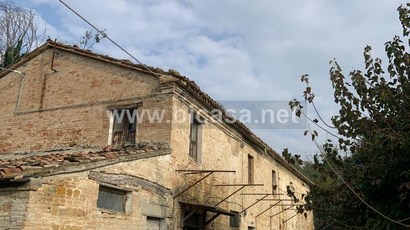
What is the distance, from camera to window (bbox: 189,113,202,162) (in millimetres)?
11231

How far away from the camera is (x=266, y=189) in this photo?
16.9 m

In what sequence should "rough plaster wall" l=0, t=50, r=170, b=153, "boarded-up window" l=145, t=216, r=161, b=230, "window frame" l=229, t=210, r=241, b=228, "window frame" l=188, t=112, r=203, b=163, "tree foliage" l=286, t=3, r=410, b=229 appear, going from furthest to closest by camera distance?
"window frame" l=229, t=210, r=241, b=228, "window frame" l=188, t=112, r=203, b=163, "rough plaster wall" l=0, t=50, r=170, b=153, "boarded-up window" l=145, t=216, r=161, b=230, "tree foliage" l=286, t=3, r=410, b=229

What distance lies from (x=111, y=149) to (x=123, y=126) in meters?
1.93

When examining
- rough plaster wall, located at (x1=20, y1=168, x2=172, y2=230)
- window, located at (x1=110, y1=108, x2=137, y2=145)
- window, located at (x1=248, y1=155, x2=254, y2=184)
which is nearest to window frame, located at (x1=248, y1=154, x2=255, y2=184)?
window, located at (x1=248, y1=155, x2=254, y2=184)

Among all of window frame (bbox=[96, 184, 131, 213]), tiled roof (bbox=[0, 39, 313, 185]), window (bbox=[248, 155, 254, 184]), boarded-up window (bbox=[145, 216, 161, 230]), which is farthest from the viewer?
window (bbox=[248, 155, 254, 184])

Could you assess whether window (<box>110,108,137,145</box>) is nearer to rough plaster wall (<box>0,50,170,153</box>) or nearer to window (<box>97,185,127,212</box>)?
rough plaster wall (<box>0,50,170,153</box>)

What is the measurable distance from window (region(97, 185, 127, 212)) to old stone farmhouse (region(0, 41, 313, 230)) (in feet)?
0.07

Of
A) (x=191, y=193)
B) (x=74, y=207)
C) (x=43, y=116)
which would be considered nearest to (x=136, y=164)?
(x=74, y=207)

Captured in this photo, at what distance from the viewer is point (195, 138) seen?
11578 millimetres

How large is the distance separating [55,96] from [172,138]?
13.9 ft

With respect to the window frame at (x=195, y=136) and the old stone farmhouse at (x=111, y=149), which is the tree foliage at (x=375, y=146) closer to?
the old stone farmhouse at (x=111, y=149)

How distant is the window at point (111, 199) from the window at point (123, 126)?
94.4 inches

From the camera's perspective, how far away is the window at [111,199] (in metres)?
7.52

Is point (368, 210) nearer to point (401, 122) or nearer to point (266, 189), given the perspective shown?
point (401, 122)
